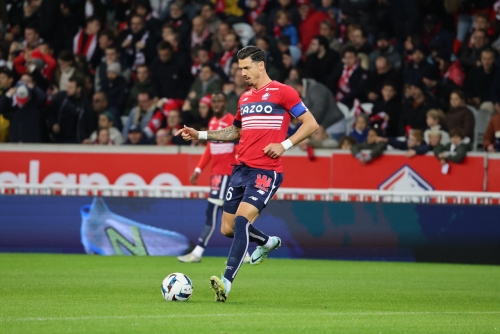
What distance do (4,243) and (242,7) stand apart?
8.15 m

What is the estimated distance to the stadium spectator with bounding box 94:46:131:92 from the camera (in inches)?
791

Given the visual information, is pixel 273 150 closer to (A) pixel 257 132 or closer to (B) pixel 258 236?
(A) pixel 257 132

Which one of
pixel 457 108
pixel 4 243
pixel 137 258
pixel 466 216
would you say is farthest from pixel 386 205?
pixel 4 243

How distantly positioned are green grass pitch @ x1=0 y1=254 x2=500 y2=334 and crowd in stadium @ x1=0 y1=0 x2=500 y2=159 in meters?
3.77

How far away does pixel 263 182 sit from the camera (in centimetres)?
941

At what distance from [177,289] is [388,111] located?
31.7 ft

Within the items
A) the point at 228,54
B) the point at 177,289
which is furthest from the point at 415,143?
the point at 177,289

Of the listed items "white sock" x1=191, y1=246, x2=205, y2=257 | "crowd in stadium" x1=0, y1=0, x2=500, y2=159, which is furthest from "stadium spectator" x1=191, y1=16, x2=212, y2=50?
"white sock" x1=191, y1=246, x2=205, y2=257

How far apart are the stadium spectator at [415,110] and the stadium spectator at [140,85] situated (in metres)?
5.21

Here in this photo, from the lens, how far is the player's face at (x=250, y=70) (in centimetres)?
946

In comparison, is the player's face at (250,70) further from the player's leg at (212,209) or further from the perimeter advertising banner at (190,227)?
the perimeter advertising banner at (190,227)

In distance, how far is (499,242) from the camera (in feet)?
50.0

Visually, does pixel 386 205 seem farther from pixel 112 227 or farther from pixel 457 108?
pixel 112 227

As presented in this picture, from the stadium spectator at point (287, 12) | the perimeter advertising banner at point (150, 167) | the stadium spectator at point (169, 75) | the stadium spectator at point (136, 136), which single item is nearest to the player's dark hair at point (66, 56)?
the stadium spectator at point (169, 75)
